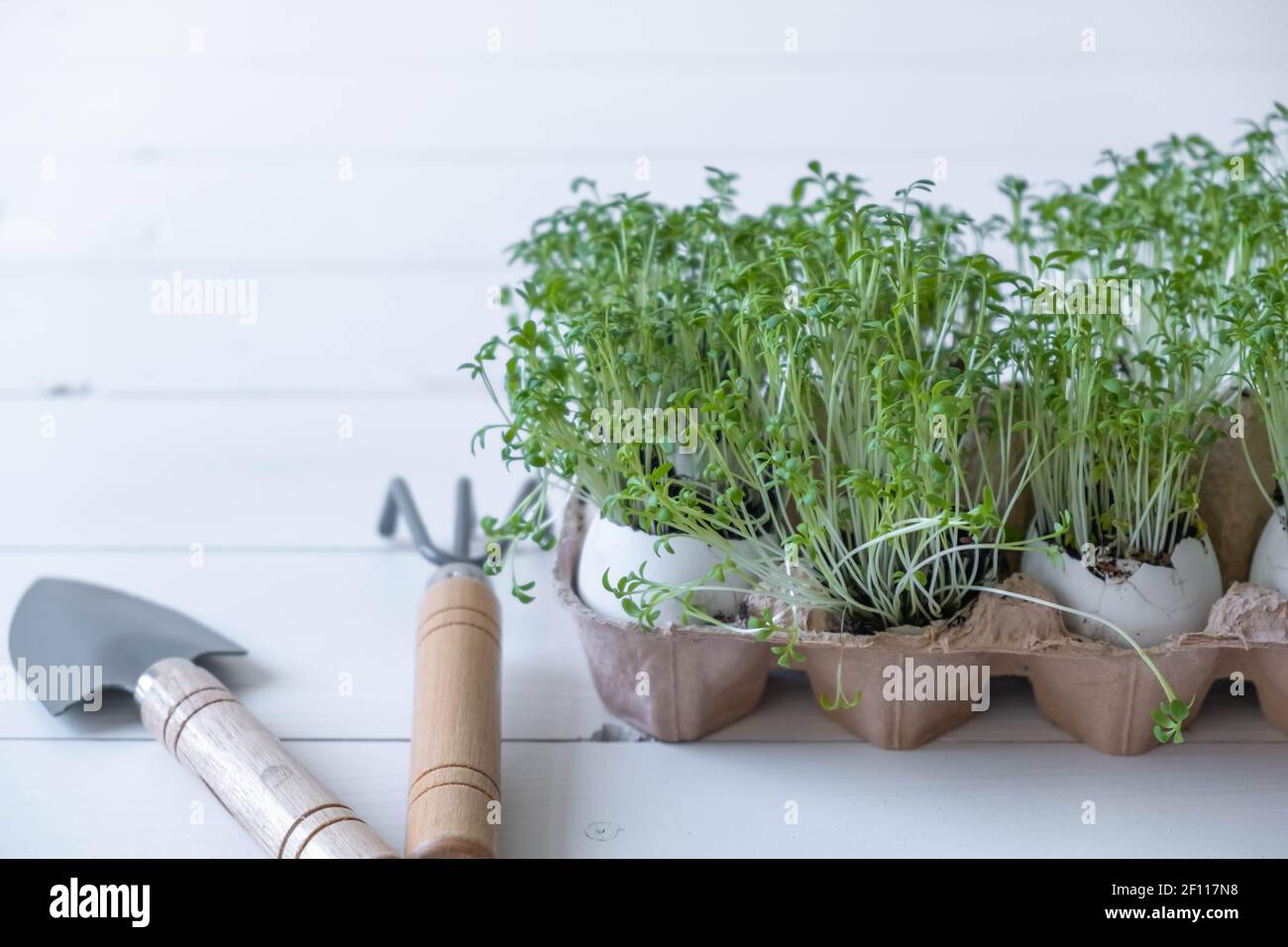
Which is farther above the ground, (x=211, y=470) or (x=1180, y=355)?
(x=1180, y=355)

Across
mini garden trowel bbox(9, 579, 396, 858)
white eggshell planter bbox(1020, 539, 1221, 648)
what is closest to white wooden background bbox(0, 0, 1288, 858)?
mini garden trowel bbox(9, 579, 396, 858)

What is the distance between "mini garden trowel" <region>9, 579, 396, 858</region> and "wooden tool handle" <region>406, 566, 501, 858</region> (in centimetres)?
4

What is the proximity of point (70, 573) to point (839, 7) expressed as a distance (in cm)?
142

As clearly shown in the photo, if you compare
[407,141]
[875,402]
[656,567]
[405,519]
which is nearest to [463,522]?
[405,519]

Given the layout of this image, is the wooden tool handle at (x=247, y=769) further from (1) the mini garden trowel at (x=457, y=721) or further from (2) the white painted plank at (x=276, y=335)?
(2) the white painted plank at (x=276, y=335)

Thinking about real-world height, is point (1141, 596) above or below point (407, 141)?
below

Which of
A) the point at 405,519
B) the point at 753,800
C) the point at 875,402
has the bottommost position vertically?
the point at 753,800

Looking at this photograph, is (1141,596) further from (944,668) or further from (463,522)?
(463,522)

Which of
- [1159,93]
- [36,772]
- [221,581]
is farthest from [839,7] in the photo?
[36,772]

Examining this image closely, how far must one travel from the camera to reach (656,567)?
941 millimetres

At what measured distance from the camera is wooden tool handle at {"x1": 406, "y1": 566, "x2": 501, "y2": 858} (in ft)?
2.66

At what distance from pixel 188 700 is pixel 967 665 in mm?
589
